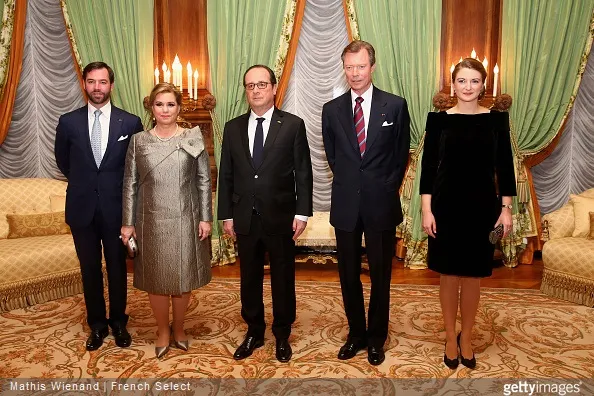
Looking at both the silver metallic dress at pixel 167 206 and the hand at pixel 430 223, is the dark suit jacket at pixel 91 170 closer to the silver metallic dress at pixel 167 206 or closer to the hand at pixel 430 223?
the silver metallic dress at pixel 167 206

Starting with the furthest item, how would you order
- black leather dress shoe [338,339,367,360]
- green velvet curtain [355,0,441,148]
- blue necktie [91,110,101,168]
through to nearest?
green velvet curtain [355,0,441,148] → blue necktie [91,110,101,168] → black leather dress shoe [338,339,367,360]

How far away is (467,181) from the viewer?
282 centimetres

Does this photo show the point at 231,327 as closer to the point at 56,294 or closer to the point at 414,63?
the point at 56,294

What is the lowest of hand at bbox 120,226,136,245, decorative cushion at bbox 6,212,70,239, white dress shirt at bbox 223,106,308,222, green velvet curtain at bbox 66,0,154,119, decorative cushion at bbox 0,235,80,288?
decorative cushion at bbox 0,235,80,288

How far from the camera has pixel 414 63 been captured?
5246 millimetres

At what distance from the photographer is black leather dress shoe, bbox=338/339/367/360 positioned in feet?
10.2

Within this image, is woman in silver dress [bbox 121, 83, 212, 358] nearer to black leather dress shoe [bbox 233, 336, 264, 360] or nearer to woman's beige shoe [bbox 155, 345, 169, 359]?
woman's beige shoe [bbox 155, 345, 169, 359]

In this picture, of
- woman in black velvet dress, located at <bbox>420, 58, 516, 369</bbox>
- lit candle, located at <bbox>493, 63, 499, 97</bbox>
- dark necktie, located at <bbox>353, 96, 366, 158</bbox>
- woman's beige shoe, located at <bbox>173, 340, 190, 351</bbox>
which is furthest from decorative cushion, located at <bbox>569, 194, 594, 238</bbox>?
woman's beige shoe, located at <bbox>173, 340, 190, 351</bbox>

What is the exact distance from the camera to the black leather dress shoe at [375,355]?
3035mm

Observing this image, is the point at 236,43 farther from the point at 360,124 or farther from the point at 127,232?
the point at 127,232

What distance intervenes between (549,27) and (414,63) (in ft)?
4.53

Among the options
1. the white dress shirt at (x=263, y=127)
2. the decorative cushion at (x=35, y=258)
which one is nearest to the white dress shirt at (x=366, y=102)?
the white dress shirt at (x=263, y=127)

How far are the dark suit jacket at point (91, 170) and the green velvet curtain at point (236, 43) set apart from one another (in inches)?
90.7

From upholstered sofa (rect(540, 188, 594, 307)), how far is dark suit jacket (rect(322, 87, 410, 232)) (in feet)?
6.75
